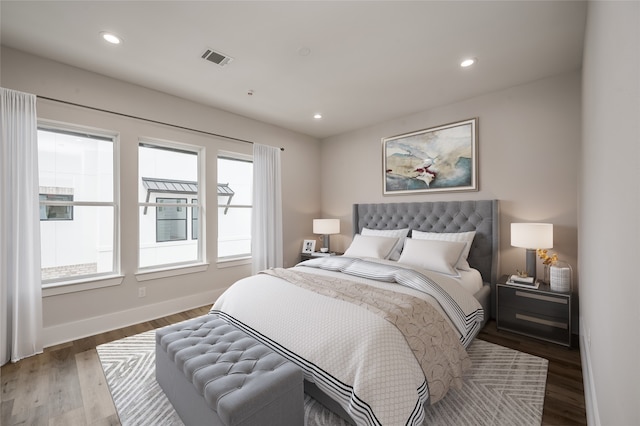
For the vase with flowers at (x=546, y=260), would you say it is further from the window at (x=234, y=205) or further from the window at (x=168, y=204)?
the window at (x=168, y=204)

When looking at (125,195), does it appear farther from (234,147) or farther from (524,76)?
(524,76)

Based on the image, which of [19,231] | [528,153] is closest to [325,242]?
[528,153]

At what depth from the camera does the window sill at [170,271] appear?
323 cm

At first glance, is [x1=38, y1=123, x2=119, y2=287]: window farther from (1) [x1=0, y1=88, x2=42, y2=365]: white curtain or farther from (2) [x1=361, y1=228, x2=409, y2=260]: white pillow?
(2) [x1=361, y1=228, x2=409, y2=260]: white pillow

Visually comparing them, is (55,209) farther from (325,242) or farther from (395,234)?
(395,234)

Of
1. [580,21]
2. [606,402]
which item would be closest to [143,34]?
[580,21]

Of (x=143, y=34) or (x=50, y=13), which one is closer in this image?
(x=50, y=13)

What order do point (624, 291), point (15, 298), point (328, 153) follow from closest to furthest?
point (624, 291) → point (15, 298) → point (328, 153)

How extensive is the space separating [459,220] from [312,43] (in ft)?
8.47

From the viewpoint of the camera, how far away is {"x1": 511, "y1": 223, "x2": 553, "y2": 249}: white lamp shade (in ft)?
8.59

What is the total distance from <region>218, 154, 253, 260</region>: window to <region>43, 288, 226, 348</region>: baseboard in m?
0.71

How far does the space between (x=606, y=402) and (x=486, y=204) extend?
2.40m

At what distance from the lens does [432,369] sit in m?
1.60

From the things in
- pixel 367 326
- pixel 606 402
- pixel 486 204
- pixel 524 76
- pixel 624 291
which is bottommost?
pixel 606 402
